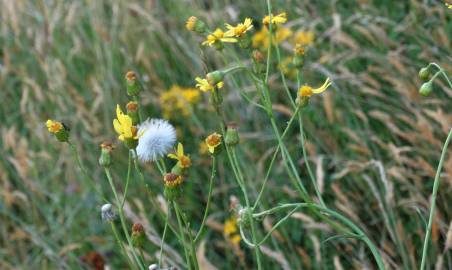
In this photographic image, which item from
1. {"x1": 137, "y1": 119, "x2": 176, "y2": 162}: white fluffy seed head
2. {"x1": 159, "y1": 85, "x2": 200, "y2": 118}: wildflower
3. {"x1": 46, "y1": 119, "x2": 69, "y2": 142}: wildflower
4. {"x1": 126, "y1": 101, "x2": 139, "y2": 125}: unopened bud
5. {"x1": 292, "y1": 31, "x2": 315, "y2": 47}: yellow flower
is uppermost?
{"x1": 126, "y1": 101, "x2": 139, "y2": 125}: unopened bud

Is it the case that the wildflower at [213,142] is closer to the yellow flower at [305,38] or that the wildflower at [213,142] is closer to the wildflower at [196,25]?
the wildflower at [196,25]

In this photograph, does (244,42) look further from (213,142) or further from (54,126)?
(54,126)

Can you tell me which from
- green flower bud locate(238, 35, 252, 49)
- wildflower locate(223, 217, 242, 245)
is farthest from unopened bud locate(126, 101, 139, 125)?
wildflower locate(223, 217, 242, 245)

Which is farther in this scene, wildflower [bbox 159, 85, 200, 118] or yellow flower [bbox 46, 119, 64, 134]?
wildflower [bbox 159, 85, 200, 118]

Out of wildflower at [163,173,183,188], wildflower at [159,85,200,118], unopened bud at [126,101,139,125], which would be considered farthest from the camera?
wildflower at [159,85,200,118]

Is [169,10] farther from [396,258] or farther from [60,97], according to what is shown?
[396,258]

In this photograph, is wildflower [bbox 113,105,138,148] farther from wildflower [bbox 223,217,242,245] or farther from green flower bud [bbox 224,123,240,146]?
wildflower [bbox 223,217,242,245]

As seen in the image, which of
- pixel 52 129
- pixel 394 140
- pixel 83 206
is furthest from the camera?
pixel 83 206

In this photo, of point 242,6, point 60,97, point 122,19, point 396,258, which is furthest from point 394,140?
point 122,19
